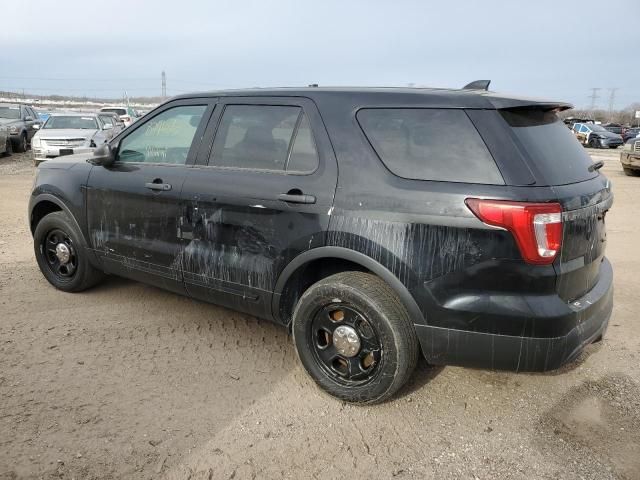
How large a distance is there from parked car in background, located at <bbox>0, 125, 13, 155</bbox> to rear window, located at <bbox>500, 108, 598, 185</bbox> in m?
17.5

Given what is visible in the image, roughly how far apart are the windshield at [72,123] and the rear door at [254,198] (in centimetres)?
1367

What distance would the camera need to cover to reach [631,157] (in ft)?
49.1

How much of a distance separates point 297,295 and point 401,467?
119 cm

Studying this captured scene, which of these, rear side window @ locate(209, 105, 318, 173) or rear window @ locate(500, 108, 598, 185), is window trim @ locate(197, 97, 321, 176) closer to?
rear side window @ locate(209, 105, 318, 173)

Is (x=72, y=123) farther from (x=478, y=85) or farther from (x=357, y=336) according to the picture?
(x=357, y=336)

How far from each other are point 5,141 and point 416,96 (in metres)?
17.6

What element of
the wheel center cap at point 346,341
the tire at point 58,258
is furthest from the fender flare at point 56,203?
the wheel center cap at point 346,341

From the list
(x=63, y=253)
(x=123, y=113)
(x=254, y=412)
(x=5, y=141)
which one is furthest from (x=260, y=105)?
(x=123, y=113)

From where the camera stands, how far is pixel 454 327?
2707 mm

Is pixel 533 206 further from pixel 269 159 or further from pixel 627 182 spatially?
pixel 627 182

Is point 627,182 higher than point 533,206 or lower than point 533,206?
lower

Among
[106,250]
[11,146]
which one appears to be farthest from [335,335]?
[11,146]

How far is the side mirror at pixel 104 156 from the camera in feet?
13.5

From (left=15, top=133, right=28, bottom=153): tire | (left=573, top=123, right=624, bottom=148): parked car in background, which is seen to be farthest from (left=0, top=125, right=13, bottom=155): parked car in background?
(left=573, top=123, right=624, bottom=148): parked car in background
